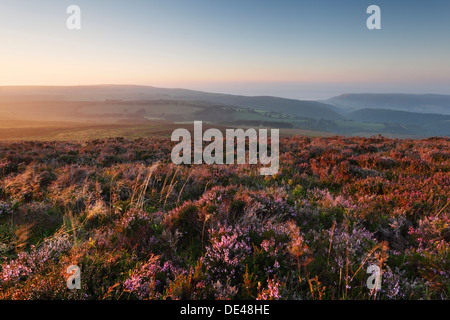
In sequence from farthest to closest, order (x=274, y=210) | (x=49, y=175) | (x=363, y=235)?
(x=49, y=175) → (x=274, y=210) → (x=363, y=235)

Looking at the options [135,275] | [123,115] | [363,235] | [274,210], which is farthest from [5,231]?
[123,115]

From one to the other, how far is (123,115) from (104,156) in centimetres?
14796

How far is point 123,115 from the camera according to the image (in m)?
141

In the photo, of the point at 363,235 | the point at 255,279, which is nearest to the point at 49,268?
the point at 255,279

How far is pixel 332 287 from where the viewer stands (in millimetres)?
2279

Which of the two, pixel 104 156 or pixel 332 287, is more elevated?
pixel 104 156

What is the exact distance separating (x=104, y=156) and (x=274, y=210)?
30.2 ft

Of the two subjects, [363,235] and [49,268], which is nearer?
[49,268]

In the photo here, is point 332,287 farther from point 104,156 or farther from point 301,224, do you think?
point 104,156

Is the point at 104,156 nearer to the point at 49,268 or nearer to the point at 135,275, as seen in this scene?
the point at 49,268
